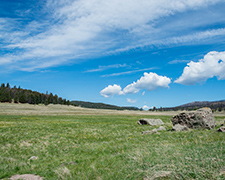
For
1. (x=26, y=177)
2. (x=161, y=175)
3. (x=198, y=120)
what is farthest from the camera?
(x=198, y=120)

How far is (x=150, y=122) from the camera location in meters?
35.2

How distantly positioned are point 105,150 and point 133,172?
566 cm

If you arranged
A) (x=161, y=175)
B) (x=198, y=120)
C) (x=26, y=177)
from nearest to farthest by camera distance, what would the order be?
(x=161, y=175) < (x=26, y=177) < (x=198, y=120)

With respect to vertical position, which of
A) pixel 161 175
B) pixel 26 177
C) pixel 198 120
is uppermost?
pixel 198 120

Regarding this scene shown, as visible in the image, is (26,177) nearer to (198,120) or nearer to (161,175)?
(161,175)

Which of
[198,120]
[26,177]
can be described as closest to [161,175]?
[26,177]

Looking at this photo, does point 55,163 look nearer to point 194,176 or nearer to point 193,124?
point 194,176

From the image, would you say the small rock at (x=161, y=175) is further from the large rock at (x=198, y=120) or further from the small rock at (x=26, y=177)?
the large rock at (x=198, y=120)

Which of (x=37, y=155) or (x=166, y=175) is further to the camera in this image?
(x=37, y=155)

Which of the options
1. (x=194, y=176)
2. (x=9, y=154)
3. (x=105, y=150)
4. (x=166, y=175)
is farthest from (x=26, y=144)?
(x=194, y=176)

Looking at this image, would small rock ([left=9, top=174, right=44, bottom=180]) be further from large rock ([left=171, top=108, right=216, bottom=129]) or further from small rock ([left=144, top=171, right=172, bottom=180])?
large rock ([left=171, top=108, right=216, bottom=129])

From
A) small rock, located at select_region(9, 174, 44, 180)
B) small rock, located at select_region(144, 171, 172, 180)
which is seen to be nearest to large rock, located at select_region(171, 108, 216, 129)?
small rock, located at select_region(144, 171, 172, 180)

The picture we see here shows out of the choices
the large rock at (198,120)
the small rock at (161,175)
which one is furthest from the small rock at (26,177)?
the large rock at (198,120)

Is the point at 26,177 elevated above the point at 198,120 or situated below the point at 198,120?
below
